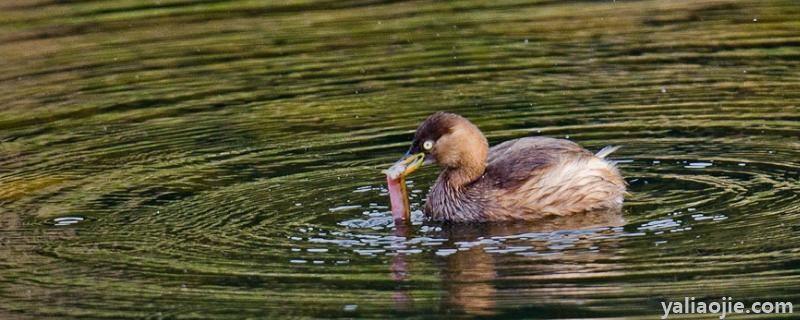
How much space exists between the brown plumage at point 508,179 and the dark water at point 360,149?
0.78 feet

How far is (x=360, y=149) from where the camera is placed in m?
14.4

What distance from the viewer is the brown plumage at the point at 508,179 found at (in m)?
12.1

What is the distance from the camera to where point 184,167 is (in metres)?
13.9

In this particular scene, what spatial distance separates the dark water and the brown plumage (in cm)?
24

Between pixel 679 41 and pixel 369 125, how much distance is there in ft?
14.2

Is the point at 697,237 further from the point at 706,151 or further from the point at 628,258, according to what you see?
the point at 706,151

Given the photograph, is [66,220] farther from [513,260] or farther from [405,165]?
[513,260]

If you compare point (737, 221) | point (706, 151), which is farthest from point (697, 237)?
point (706, 151)

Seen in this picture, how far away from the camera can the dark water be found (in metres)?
10.1

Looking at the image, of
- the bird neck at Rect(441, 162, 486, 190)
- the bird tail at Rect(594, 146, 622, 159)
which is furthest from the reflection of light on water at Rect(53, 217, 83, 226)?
the bird tail at Rect(594, 146, 622, 159)

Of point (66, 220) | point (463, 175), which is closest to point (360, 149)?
point (463, 175)

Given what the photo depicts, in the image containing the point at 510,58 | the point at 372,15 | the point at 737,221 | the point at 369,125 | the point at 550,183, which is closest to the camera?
the point at 737,221

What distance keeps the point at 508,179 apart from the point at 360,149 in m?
2.46

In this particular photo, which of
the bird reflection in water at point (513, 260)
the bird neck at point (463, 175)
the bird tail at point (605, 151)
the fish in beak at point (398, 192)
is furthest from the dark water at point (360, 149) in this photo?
the bird neck at point (463, 175)
